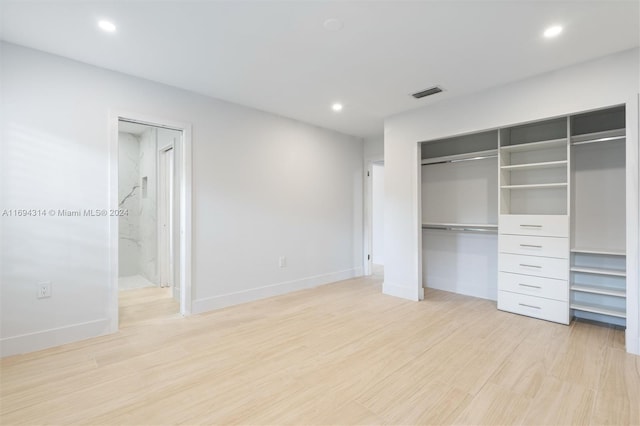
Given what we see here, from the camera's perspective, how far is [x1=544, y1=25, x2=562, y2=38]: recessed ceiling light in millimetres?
2203

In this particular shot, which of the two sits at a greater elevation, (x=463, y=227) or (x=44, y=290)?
(x=463, y=227)

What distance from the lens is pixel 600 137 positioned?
9.78 ft

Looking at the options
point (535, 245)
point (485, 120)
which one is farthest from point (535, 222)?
point (485, 120)

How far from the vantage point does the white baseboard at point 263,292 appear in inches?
137

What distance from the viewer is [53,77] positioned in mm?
2578

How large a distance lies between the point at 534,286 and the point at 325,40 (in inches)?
126

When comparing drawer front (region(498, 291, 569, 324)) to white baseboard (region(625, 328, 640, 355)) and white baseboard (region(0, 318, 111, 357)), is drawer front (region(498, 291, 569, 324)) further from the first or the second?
white baseboard (region(0, 318, 111, 357))

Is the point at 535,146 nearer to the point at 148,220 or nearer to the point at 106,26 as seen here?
the point at 106,26

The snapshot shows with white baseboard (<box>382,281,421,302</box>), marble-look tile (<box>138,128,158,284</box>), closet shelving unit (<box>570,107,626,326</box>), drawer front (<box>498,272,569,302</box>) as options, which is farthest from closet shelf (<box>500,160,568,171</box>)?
marble-look tile (<box>138,128,158,284</box>)

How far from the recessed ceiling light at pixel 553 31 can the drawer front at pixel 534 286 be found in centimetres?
226

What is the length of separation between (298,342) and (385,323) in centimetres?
98

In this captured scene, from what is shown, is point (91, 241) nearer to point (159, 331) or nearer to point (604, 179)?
point (159, 331)

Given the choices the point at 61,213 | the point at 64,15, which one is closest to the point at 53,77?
the point at 64,15

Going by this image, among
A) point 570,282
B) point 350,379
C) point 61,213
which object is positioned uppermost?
point 61,213
